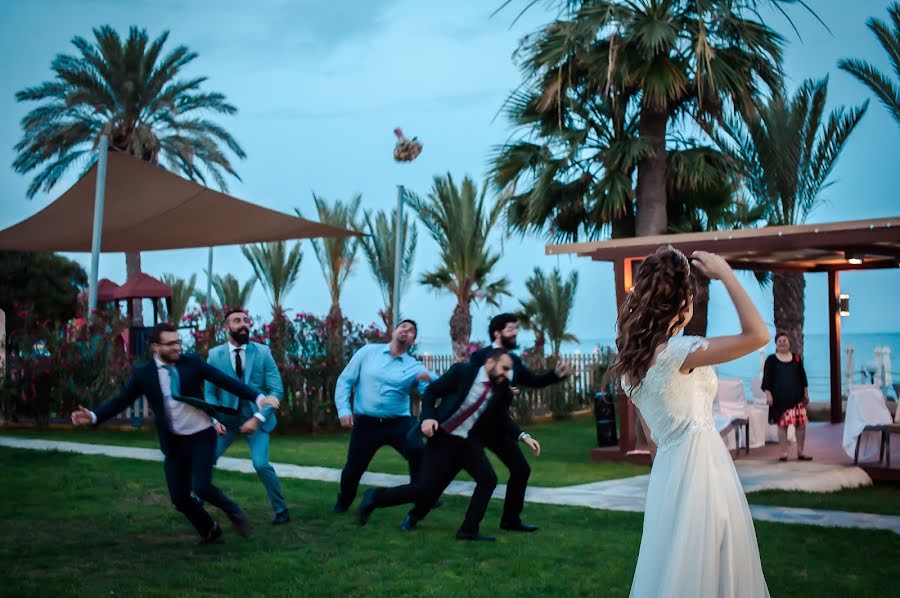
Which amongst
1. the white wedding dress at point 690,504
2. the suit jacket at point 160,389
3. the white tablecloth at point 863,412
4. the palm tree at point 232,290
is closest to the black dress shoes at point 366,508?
the suit jacket at point 160,389

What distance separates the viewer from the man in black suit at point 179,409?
7.91 metres

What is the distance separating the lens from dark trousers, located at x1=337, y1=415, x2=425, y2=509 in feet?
31.8

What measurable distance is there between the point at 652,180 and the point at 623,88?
1986 mm

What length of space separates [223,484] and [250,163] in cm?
2441

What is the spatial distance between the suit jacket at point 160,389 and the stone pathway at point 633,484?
385cm

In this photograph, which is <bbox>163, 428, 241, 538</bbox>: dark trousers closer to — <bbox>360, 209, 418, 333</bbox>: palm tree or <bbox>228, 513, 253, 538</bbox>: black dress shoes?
<bbox>228, 513, 253, 538</bbox>: black dress shoes

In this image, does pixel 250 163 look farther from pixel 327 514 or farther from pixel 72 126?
pixel 327 514

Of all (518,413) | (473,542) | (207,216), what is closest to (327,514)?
(473,542)

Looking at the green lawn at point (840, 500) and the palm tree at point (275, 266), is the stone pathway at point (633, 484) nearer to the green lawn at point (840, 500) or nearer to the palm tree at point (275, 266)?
the green lawn at point (840, 500)

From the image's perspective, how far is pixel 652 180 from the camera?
72.6 feet

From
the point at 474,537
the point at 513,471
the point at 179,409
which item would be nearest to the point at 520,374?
the point at 513,471

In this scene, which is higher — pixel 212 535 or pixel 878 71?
pixel 878 71

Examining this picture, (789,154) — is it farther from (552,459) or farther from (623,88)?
(552,459)

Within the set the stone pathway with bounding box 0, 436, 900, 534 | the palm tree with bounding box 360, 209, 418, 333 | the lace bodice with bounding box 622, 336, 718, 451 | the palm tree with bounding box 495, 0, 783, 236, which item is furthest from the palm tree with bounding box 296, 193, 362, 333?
the lace bodice with bounding box 622, 336, 718, 451
